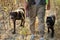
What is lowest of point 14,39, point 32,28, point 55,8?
point 14,39

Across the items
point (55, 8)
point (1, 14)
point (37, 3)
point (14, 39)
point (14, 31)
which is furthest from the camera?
Answer: point (1, 14)

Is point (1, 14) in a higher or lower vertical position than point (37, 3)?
lower

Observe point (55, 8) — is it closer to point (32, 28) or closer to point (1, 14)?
point (32, 28)

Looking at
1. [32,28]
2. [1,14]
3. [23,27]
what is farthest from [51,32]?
[1,14]

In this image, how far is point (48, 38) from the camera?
12.4ft

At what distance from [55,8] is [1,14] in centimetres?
146

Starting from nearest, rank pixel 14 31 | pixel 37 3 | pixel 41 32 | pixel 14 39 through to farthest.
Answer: pixel 37 3 → pixel 41 32 → pixel 14 39 → pixel 14 31

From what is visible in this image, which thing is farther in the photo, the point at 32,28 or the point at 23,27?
the point at 23,27

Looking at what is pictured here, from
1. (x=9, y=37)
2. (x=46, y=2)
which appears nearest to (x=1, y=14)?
(x=9, y=37)

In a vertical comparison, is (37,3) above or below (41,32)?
above

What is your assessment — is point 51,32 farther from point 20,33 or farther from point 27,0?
point 27,0

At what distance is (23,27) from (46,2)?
Answer: 113 cm

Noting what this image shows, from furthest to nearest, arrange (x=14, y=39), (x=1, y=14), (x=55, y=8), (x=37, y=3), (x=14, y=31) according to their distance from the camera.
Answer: (x=1, y=14) < (x=55, y=8) < (x=14, y=31) < (x=14, y=39) < (x=37, y=3)

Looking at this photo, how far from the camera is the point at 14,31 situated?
4.12m
